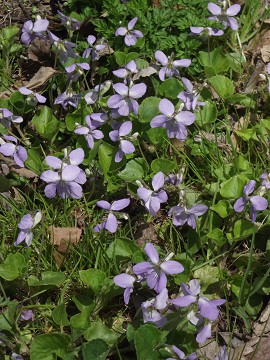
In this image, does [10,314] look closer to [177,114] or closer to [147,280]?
[147,280]

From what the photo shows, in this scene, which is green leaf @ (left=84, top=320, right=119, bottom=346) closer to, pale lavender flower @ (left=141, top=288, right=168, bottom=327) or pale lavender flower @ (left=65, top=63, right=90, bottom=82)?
pale lavender flower @ (left=141, top=288, right=168, bottom=327)

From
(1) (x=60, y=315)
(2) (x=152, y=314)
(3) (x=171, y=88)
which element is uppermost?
(3) (x=171, y=88)

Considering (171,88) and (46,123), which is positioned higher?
(171,88)

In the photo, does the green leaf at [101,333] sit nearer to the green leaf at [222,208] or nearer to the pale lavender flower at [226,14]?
the green leaf at [222,208]

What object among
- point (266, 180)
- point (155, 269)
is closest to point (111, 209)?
point (155, 269)

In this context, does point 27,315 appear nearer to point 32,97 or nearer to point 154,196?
point 154,196

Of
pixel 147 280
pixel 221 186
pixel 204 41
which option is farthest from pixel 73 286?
pixel 204 41
